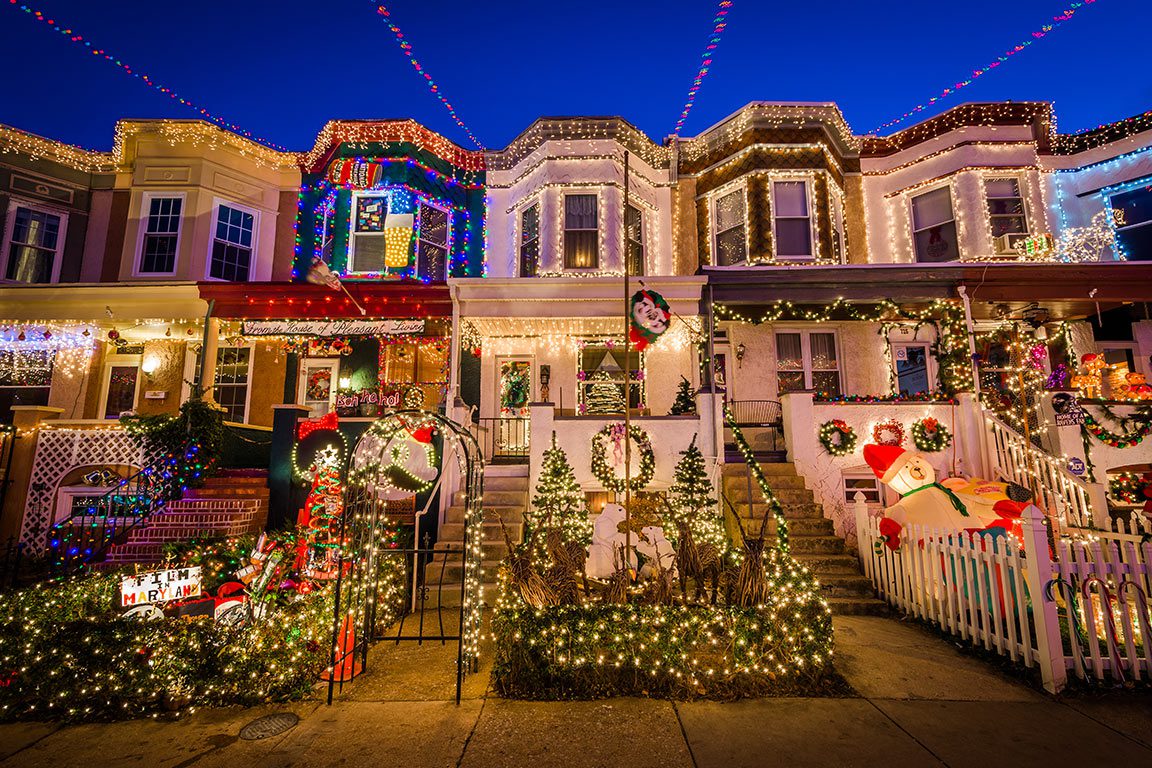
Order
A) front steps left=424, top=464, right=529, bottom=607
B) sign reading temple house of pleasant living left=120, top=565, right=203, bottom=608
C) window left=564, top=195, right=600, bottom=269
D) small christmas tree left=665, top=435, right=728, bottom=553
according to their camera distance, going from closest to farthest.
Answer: sign reading temple house of pleasant living left=120, top=565, right=203, bottom=608, front steps left=424, top=464, right=529, bottom=607, small christmas tree left=665, top=435, right=728, bottom=553, window left=564, top=195, right=600, bottom=269

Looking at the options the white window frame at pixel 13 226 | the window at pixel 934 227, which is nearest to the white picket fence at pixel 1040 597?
the window at pixel 934 227

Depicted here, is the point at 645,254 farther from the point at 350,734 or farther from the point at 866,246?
the point at 350,734

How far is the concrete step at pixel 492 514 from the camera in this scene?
8.49 meters

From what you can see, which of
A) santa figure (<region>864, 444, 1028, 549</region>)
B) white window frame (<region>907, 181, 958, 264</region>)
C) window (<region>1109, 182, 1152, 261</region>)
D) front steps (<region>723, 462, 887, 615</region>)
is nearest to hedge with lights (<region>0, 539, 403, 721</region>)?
front steps (<region>723, 462, 887, 615</region>)

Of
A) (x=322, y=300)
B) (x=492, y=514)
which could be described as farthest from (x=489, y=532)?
(x=322, y=300)

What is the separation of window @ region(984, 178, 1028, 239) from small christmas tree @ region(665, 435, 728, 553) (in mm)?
9670

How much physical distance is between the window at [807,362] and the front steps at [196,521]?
11101 millimetres

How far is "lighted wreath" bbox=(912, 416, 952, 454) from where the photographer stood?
9328mm

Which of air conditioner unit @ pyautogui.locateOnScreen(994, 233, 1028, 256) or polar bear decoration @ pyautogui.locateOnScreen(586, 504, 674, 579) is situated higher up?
air conditioner unit @ pyautogui.locateOnScreen(994, 233, 1028, 256)

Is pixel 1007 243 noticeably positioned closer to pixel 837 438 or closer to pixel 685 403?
pixel 837 438

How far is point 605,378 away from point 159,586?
8958 mm

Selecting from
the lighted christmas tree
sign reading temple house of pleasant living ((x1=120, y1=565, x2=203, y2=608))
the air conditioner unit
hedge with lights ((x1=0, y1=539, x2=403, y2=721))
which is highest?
the air conditioner unit

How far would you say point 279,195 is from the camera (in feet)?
44.8

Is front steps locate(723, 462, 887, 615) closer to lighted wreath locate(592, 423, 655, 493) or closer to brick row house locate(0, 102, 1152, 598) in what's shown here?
brick row house locate(0, 102, 1152, 598)
